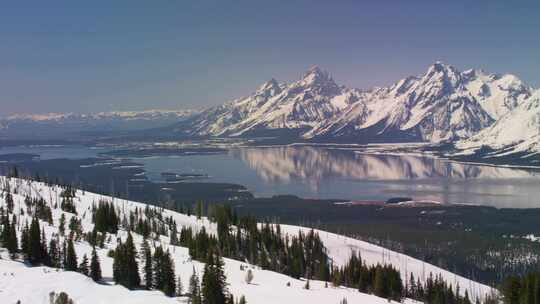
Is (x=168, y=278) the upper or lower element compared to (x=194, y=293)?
upper

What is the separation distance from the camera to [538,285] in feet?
350

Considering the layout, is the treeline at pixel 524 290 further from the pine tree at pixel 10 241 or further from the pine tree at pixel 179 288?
the pine tree at pixel 10 241

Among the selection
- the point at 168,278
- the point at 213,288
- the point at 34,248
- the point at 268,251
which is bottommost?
Result: the point at 268,251

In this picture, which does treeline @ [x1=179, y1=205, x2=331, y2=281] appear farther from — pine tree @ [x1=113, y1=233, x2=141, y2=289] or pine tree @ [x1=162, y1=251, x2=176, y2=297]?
pine tree @ [x1=113, y1=233, x2=141, y2=289]

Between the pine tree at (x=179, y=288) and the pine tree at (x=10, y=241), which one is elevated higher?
the pine tree at (x=10, y=241)

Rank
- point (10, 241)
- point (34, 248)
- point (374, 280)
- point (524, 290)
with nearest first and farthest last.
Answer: point (34, 248), point (10, 241), point (524, 290), point (374, 280)

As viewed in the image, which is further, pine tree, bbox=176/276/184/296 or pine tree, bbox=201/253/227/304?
pine tree, bbox=176/276/184/296

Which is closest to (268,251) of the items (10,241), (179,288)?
(179,288)

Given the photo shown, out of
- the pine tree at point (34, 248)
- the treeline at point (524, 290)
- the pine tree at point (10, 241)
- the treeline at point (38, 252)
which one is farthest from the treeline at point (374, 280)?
the pine tree at point (10, 241)

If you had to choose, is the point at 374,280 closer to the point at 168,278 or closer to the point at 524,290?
the point at 524,290

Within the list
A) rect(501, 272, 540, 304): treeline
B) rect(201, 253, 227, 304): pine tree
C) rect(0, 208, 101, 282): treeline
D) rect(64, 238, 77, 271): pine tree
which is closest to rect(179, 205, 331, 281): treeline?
rect(0, 208, 101, 282): treeline

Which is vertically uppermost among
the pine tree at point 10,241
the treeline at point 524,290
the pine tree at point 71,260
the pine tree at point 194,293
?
the pine tree at point 10,241

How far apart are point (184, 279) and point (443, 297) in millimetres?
75506

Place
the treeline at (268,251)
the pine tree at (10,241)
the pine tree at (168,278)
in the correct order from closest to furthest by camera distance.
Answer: the pine tree at (168,278) < the pine tree at (10,241) < the treeline at (268,251)
